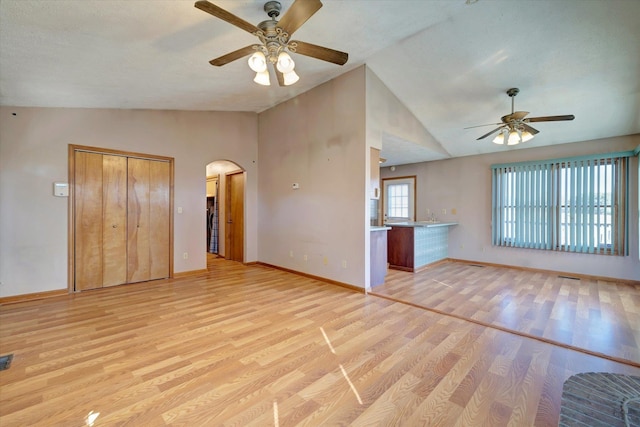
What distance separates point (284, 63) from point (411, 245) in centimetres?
417

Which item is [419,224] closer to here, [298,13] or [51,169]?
[298,13]

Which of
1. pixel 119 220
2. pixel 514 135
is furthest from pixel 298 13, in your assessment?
pixel 119 220

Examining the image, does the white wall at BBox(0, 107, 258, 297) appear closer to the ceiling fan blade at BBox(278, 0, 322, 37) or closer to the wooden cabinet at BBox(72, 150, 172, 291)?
the wooden cabinet at BBox(72, 150, 172, 291)

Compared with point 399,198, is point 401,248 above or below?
below

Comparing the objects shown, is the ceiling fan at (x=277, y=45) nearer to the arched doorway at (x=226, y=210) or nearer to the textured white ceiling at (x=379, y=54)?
the textured white ceiling at (x=379, y=54)

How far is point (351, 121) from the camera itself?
4.27 metres

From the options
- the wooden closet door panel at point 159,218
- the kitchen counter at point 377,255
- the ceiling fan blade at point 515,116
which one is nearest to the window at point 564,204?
the ceiling fan blade at point 515,116

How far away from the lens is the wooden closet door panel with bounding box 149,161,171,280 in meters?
4.88

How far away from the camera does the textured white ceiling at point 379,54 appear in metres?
2.47

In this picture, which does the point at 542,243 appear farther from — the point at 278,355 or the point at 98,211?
the point at 98,211

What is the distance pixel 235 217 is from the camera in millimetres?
6699

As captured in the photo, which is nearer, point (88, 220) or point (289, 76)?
point (289, 76)

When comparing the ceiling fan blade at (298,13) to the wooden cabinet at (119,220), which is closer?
the ceiling fan blade at (298,13)

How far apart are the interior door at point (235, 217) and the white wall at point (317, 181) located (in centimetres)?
49
